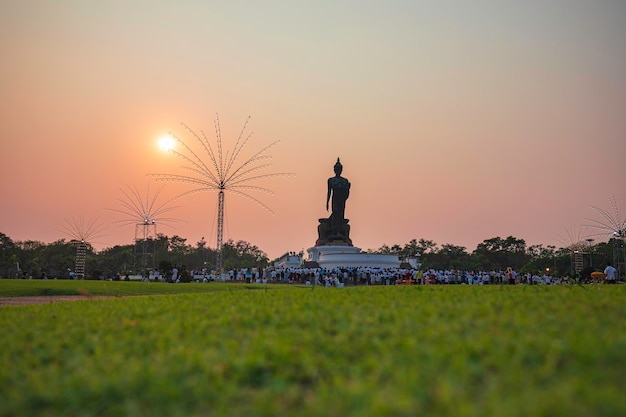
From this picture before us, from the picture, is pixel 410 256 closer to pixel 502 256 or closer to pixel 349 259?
pixel 502 256

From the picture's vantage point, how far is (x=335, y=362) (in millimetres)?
8578

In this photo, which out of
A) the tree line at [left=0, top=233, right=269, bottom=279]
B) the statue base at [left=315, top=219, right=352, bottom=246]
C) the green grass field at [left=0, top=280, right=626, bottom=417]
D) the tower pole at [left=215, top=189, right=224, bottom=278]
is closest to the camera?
the green grass field at [left=0, top=280, right=626, bottom=417]

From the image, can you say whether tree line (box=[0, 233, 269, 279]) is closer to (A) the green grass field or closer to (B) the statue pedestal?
(B) the statue pedestal

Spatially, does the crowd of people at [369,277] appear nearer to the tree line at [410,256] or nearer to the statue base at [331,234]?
the statue base at [331,234]

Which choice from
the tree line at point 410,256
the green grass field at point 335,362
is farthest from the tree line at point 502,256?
the green grass field at point 335,362

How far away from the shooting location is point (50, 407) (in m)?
7.73

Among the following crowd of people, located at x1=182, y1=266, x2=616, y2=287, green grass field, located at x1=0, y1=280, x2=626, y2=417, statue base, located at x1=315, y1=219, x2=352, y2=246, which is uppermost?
statue base, located at x1=315, y1=219, x2=352, y2=246

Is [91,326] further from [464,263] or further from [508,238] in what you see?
[508,238]

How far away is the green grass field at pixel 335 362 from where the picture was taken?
675 centimetres

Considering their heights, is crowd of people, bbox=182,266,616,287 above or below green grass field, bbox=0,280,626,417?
above

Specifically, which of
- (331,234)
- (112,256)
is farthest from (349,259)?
(112,256)

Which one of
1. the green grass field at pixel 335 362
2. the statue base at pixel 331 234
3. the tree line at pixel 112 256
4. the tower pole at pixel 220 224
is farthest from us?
the tree line at pixel 112 256

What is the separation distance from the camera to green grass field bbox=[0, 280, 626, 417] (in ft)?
22.1

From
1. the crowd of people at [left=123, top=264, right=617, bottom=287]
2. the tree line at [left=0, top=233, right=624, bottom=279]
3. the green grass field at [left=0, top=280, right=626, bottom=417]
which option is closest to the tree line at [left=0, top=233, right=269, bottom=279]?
the tree line at [left=0, top=233, right=624, bottom=279]
